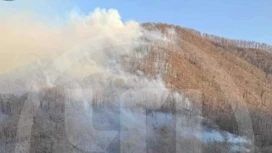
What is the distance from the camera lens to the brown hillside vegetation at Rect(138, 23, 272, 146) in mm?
51938

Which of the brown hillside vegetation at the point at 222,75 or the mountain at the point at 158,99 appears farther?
the brown hillside vegetation at the point at 222,75

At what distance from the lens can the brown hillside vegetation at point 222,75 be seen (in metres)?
51.9

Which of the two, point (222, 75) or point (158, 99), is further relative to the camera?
point (222, 75)

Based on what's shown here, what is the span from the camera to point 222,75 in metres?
76.9

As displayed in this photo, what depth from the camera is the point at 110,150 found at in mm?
39625

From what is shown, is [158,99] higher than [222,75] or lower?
lower

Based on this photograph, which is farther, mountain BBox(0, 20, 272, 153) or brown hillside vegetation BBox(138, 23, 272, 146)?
brown hillside vegetation BBox(138, 23, 272, 146)

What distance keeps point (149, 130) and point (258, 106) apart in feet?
56.9

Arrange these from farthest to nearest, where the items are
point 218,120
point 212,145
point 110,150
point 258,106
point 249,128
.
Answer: point 258,106
point 218,120
point 249,128
point 212,145
point 110,150

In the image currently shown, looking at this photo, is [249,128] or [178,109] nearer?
[249,128]

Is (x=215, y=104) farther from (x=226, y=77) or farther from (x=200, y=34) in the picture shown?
(x=200, y=34)

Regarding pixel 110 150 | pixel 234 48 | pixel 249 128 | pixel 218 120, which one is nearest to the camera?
pixel 110 150

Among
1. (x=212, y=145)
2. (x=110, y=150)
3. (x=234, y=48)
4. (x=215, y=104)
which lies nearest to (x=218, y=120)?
(x=215, y=104)

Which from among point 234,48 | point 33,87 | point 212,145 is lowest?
point 212,145
